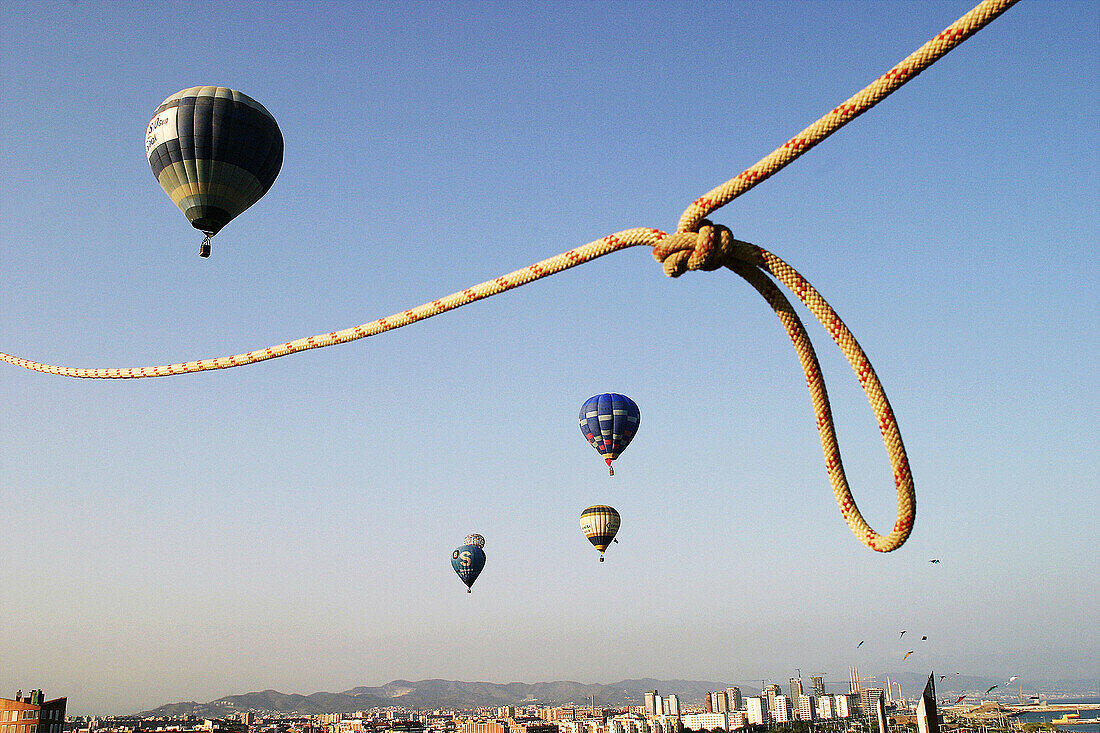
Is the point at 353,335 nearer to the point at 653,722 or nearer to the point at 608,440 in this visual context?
the point at 608,440

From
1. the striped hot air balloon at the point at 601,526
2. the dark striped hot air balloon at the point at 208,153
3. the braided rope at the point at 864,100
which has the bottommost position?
the braided rope at the point at 864,100

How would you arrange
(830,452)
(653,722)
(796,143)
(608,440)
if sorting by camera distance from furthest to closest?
1. (653,722)
2. (608,440)
3. (830,452)
4. (796,143)

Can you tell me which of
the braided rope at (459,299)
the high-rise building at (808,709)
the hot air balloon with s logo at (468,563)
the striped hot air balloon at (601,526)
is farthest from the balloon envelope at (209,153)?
the high-rise building at (808,709)

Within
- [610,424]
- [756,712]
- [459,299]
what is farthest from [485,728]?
[459,299]

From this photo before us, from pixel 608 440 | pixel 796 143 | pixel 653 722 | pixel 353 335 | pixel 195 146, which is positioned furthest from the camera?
pixel 653 722

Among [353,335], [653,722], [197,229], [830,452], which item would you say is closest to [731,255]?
[830,452]

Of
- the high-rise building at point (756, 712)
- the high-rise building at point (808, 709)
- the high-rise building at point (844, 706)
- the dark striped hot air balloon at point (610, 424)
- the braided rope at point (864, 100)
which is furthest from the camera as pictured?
the high-rise building at point (756, 712)

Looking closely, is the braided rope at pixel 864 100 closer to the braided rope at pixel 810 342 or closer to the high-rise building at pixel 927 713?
the braided rope at pixel 810 342
